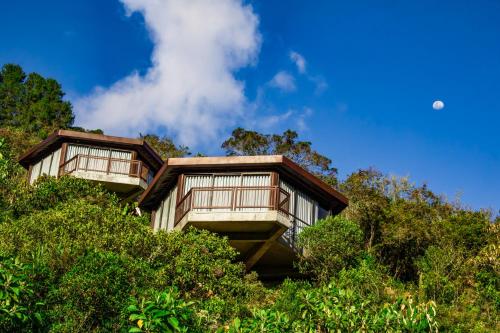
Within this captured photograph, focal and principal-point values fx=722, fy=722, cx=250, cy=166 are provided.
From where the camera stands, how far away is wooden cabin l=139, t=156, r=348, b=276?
23.6 m

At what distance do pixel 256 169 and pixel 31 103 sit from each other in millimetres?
32398

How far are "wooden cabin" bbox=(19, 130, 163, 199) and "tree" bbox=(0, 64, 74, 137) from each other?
1578 centimetres

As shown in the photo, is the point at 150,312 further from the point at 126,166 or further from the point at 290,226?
the point at 126,166

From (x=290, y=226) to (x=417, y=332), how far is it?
915 centimetres

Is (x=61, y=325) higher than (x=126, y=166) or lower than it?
lower

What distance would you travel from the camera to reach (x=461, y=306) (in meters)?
22.3

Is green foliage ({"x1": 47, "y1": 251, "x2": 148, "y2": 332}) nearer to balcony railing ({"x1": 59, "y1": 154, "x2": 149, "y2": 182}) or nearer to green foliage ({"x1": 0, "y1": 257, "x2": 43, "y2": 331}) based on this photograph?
green foliage ({"x1": 0, "y1": 257, "x2": 43, "y2": 331})

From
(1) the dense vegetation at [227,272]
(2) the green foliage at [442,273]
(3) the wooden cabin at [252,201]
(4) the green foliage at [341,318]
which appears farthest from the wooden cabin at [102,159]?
(4) the green foliage at [341,318]

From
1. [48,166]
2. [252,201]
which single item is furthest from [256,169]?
[48,166]

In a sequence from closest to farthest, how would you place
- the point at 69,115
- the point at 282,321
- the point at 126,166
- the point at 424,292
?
the point at 282,321
the point at 424,292
the point at 126,166
the point at 69,115

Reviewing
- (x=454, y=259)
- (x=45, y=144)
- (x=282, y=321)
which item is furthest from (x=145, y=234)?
(x=45, y=144)

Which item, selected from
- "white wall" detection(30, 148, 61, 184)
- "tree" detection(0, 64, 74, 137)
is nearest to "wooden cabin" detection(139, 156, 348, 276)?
"white wall" detection(30, 148, 61, 184)

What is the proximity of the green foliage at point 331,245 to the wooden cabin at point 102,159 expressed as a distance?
11.8 m

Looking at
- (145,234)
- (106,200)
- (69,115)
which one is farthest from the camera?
(69,115)
